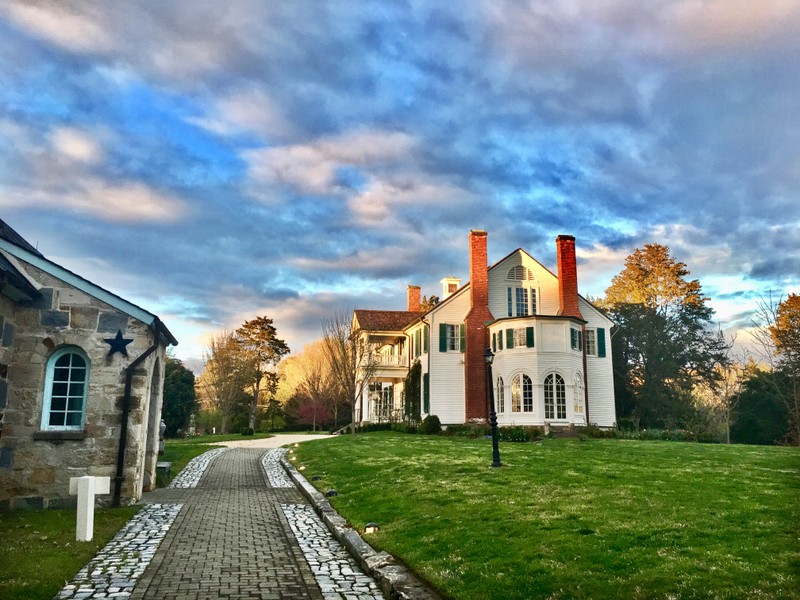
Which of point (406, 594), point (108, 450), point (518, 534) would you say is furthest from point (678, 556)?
point (108, 450)

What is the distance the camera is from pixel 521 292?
32.4 meters

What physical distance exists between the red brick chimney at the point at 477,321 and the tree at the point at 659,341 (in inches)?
507

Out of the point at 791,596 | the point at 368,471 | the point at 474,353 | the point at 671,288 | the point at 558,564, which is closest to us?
the point at 791,596

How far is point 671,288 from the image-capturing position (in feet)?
139

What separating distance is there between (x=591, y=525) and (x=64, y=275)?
32.8ft

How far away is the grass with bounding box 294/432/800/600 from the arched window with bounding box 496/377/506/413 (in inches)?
605

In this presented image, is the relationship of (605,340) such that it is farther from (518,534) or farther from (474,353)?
(518,534)

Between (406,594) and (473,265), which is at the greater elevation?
(473,265)

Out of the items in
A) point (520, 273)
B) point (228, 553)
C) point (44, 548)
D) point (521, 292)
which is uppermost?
point (520, 273)

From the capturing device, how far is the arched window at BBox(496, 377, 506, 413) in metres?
29.7

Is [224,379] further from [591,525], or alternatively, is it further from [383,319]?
[591,525]

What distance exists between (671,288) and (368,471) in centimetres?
3449

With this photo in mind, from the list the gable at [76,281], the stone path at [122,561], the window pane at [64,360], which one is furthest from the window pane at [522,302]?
the window pane at [64,360]

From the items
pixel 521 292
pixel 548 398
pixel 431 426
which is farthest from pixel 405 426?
pixel 521 292
